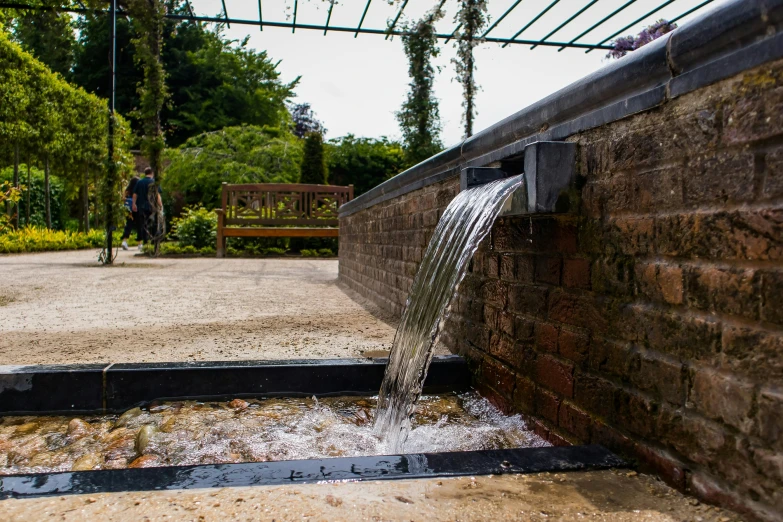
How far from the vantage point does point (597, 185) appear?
1.89 m

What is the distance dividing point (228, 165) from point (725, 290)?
59.7 feet

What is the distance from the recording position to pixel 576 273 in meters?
1.99

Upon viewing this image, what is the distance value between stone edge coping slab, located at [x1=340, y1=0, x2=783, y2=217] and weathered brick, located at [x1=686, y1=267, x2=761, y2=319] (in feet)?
1.50

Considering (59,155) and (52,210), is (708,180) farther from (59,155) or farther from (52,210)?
(52,210)

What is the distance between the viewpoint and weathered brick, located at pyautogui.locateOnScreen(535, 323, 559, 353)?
2.12 m

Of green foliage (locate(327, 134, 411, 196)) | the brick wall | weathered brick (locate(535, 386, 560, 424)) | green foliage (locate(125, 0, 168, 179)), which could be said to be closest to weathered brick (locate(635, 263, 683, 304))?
the brick wall

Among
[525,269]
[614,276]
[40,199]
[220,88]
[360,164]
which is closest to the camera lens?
[614,276]

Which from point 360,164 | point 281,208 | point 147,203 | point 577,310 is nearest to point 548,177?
point 577,310

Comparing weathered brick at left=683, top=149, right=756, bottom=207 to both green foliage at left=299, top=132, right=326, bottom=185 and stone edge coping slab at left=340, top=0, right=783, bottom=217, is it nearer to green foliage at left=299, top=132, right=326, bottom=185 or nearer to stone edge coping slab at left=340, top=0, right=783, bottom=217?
stone edge coping slab at left=340, top=0, right=783, bottom=217

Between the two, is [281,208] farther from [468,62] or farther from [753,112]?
[753,112]

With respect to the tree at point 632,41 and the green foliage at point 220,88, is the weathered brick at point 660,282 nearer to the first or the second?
the tree at point 632,41

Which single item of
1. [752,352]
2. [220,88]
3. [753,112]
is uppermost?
[220,88]

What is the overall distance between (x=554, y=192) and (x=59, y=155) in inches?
733

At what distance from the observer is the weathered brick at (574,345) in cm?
192
